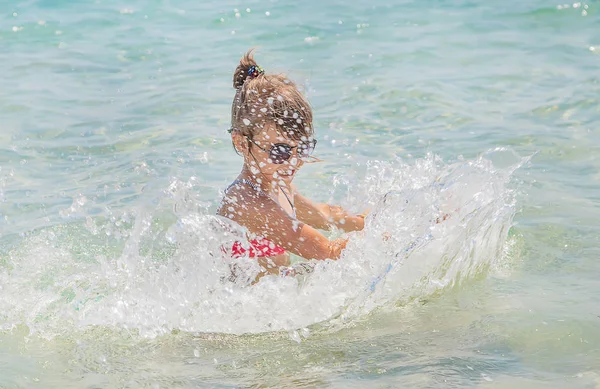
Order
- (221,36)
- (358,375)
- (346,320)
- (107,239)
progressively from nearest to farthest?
(358,375) < (346,320) < (107,239) < (221,36)

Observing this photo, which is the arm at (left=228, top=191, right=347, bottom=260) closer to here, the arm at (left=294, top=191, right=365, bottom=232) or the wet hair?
the wet hair

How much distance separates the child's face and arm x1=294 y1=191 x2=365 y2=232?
53cm

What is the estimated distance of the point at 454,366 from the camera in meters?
3.13

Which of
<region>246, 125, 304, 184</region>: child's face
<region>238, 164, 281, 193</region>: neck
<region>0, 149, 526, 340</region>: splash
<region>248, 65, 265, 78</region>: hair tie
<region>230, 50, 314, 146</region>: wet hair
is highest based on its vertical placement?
<region>248, 65, 265, 78</region>: hair tie

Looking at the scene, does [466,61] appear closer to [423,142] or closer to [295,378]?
[423,142]

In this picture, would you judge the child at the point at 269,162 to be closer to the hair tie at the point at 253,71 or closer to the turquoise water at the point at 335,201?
the hair tie at the point at 253,71

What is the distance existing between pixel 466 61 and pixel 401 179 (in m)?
3.94

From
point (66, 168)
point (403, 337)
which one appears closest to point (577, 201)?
point (403, 337)

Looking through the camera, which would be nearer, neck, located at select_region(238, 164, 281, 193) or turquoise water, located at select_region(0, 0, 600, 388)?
turquoise water, located at select_region(0, 0, 600, 388)

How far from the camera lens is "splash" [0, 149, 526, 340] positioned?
3.73 metres

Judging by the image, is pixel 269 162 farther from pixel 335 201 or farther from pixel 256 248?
pixel 335 201

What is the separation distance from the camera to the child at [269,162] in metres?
3.73

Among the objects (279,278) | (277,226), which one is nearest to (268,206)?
(277,226)

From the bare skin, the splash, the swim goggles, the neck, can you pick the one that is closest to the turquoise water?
the splash
